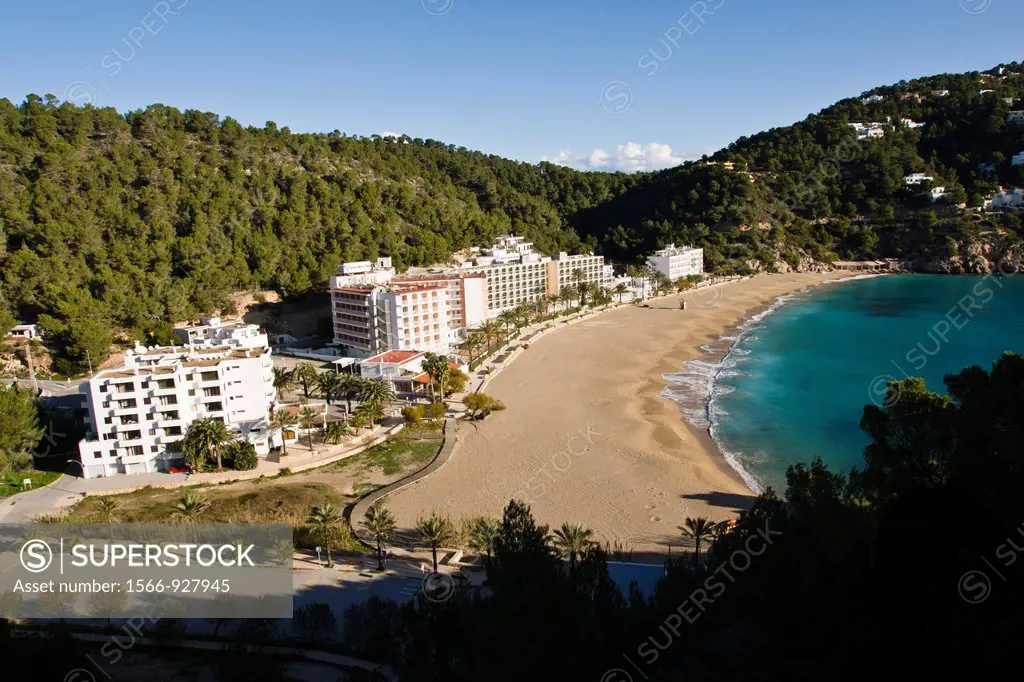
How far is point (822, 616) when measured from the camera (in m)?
12.6

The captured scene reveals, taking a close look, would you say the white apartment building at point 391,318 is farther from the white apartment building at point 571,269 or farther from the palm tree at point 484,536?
the palm tree at point 484,536

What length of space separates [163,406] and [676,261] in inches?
2864

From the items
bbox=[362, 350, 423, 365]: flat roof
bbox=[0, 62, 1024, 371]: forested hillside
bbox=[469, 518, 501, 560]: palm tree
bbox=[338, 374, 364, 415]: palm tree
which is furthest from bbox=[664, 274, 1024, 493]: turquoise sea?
bbox=[0, 62, 1024, 371]: forested hillside

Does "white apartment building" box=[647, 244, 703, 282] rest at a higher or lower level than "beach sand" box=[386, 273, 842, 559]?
higher

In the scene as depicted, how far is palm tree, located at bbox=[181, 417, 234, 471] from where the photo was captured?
1155 inches

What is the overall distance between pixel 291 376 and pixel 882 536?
110ft

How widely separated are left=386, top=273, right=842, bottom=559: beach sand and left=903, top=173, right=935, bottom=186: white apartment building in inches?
3292

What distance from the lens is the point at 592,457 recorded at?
31.4 m

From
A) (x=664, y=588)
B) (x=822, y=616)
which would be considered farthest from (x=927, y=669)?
(x=664, y=588)

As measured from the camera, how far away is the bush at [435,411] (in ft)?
120

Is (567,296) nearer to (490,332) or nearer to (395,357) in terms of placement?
(490,332)

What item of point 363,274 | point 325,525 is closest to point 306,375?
point 325,525

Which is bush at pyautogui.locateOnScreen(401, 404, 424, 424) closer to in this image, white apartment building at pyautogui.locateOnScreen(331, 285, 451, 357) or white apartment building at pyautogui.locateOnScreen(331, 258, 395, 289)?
white apartment building at pyautogui.locateOnScreen(331, 285, 451, 357)

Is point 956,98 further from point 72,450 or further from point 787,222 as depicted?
point 72,450
